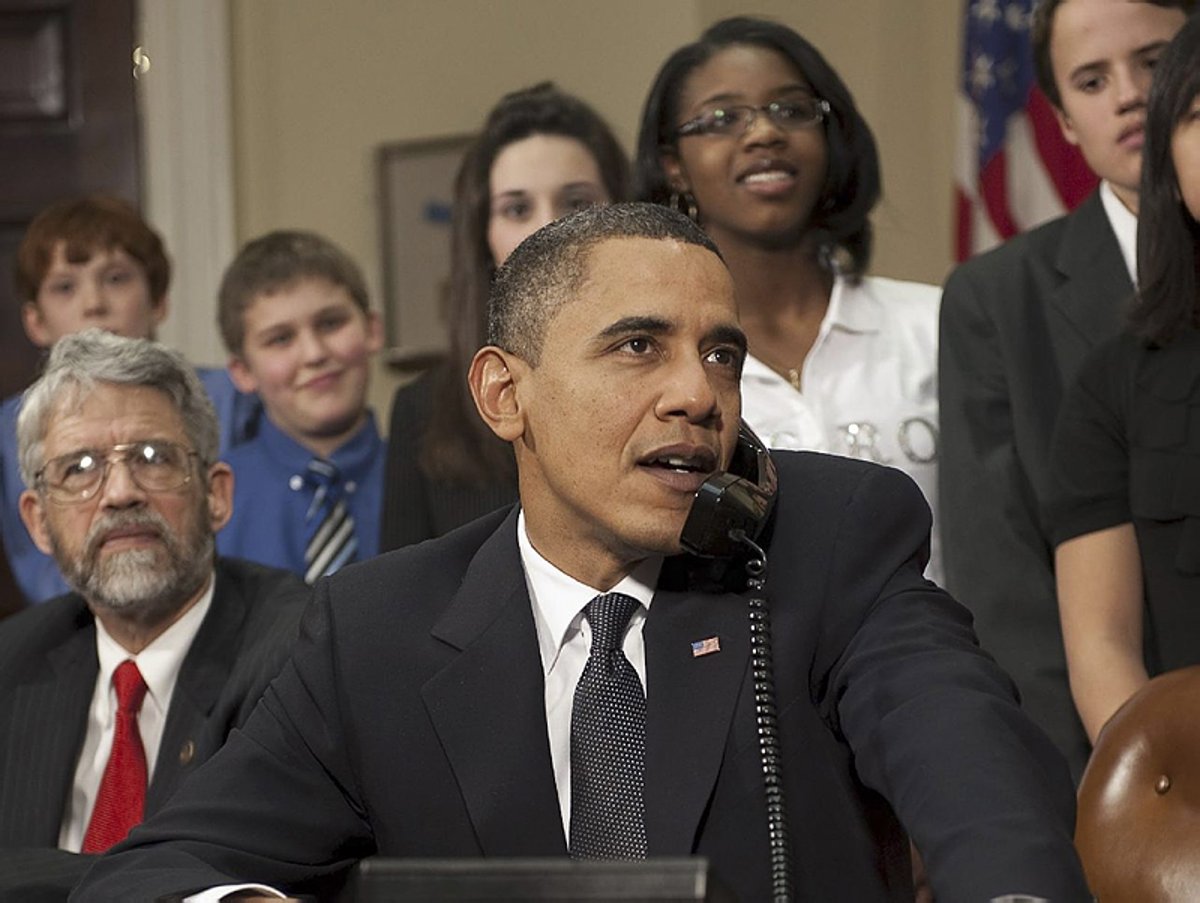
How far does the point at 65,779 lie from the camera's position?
10.1 ft

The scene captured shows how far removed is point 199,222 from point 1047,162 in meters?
2.34

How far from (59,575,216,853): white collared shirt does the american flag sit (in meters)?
2.65

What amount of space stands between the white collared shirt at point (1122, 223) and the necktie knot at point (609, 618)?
1415mm

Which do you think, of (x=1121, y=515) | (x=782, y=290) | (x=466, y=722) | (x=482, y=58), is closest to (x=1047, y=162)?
(x=482, y=58)

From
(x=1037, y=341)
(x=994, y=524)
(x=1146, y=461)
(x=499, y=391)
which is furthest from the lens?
(x=1037, y=341)

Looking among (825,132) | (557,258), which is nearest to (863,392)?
(825,132)

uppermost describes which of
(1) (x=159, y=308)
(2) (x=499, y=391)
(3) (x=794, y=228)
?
(3) (x=794, y=228)

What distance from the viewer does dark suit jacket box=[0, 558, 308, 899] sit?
295cm

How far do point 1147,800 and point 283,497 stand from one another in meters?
2.25

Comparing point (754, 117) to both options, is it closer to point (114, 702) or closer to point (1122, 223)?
point (1122, 223)

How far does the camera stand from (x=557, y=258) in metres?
2.21

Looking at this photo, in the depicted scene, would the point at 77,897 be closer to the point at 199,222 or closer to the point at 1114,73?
the point at 1114,73

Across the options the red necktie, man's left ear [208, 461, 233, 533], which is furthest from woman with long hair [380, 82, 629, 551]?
the red necktie

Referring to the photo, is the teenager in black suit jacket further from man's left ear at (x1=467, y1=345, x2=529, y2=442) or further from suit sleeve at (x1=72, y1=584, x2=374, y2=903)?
suit sleeve at (x1=72, y1=584, x2=374, y2=903)
